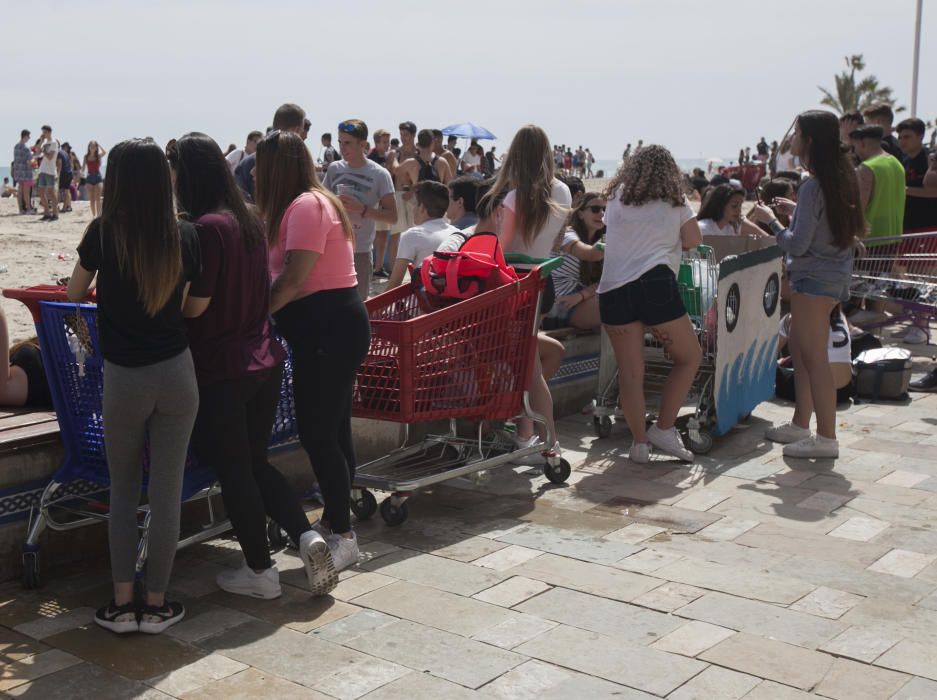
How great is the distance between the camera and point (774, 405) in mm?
8211

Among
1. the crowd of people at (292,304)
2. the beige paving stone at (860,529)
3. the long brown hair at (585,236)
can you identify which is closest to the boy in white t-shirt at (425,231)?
the crowd of people at (292,304)

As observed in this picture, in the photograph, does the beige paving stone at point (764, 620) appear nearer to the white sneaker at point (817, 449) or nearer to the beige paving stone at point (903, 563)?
the beige paving stone at point (903, 563)

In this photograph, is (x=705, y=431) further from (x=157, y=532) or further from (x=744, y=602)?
(x=157, y=532)

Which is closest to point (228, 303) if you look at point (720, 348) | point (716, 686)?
point (716, 686)

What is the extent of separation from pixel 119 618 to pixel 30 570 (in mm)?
687

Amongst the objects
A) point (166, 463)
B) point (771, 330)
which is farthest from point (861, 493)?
point (166, 463)

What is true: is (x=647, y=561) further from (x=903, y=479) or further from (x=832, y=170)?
(x=832, y=170)

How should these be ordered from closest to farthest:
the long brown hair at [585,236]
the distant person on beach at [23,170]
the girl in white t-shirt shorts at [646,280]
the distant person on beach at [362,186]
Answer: the girl in white t-shirt shorts at [646,280] → the long brown hair at [585,236] → the distant person on beach at [362,186] → the distant person on beach at [23,170]

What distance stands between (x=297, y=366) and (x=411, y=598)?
108 centimetres

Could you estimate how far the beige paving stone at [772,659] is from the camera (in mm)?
3893

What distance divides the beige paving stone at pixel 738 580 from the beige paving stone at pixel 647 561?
4 cm

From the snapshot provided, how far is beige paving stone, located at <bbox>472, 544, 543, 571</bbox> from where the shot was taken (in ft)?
16.5

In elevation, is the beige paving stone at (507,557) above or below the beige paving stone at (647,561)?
above

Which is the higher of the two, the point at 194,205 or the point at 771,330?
the point at 194,205
